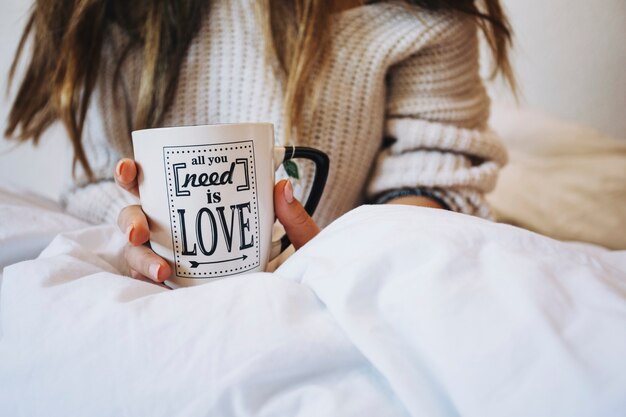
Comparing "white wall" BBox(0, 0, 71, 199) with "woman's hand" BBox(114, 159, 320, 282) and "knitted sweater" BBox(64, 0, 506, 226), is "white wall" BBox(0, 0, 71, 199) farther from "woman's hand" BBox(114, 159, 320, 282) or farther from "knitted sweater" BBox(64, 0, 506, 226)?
"woman's hand" BBox(114, 159, 320, 282)

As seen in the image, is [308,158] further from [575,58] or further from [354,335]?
[575,58]

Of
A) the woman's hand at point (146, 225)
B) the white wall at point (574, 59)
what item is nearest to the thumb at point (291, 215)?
the woman's hand at point (146, 225)

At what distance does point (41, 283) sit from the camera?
0.96 ft

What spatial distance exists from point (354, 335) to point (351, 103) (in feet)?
1.52

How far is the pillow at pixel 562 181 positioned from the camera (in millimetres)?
748

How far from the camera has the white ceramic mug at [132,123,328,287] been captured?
0.32 meters

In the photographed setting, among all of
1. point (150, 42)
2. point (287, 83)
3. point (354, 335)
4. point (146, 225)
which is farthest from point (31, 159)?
point (354, 335)

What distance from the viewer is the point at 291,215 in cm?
38

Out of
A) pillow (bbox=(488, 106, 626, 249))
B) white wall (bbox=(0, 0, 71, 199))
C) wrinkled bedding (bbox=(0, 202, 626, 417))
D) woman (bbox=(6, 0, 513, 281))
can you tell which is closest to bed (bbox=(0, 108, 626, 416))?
wrinkled bedding (bbox=(0, 202, 626, 417))

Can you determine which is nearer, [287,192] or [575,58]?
[287,192]

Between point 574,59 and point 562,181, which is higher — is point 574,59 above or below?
above

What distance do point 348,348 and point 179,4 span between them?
58 cm

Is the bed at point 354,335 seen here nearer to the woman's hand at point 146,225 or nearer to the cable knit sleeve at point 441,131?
the woman's hand at point 146,225

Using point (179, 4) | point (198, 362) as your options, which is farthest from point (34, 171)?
point (198, 362)
